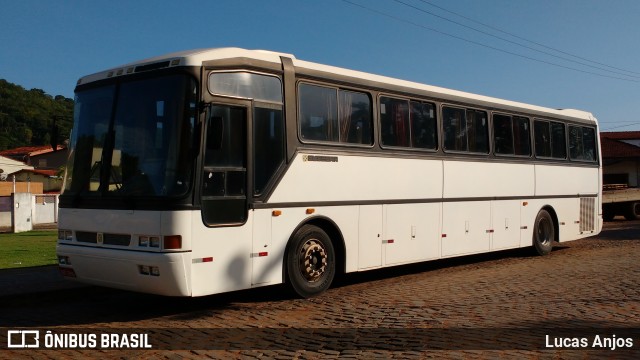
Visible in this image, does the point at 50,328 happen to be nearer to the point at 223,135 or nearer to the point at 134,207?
the point at 134,207

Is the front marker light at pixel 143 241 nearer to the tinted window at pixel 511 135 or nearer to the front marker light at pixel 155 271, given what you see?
the front marker light at pixel 155 271

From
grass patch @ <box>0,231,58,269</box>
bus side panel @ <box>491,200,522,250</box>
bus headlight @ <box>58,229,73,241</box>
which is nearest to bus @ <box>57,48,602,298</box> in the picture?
bus headlight @ <box>58,229,73,241</box>

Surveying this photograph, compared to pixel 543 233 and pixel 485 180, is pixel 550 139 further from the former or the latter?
pixel 485 180

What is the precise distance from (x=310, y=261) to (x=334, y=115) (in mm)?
2351

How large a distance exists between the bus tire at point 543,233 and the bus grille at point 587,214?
1.55 meters

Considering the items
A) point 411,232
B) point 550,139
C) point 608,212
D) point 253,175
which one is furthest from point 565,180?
point 608,212

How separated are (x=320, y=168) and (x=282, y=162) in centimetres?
81

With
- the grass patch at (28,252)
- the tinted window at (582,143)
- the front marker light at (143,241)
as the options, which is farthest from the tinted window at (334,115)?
the tinted window at (582,143)

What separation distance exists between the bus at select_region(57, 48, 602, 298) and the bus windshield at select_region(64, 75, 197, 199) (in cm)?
2

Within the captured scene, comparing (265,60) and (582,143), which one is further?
(582,143)

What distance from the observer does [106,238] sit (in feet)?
27.4

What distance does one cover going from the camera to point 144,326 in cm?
784

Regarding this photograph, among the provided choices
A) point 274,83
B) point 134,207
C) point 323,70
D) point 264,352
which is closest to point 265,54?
point 274,83

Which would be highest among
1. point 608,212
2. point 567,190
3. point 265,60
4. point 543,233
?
point 265,60
